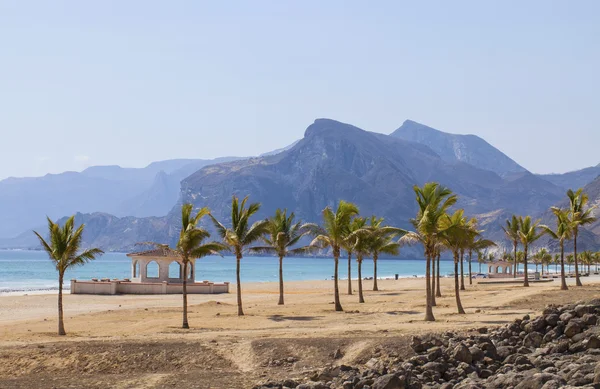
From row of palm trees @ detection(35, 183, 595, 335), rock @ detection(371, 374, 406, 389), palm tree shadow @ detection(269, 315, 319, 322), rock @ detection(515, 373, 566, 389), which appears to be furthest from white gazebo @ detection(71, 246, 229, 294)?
rock @ detection(515, 373, 566, 389)

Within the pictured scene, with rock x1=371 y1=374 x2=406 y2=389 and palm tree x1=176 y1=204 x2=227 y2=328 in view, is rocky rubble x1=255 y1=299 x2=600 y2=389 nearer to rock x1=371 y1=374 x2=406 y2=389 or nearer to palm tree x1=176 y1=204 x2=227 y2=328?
rock x1=371 y1=374 x2=406 y2=389

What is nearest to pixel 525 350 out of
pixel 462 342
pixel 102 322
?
pixel 462 342

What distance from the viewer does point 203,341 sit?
2622cm

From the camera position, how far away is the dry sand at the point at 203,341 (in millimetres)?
22656

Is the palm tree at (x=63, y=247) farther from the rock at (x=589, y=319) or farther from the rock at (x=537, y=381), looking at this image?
the rock at (x=537, y=381)

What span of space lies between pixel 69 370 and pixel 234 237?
14920 millimetres

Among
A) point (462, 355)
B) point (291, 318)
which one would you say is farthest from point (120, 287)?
point (462, 355)

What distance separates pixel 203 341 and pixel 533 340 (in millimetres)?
11216

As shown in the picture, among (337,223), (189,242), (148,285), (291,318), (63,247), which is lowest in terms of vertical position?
(291,318)

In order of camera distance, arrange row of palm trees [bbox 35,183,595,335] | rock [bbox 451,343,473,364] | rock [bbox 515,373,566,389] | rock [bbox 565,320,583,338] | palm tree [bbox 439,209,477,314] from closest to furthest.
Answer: rock [bbox 515,373,566,389], rock [bbox 451,343,473,364], rock [bbox 565,320,583,338], row of palm trees [bbox 35,183,595,335], palm tree [bbox 439,209,477,314]

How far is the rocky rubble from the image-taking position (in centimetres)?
1838

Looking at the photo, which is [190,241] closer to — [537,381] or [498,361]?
[498,361]

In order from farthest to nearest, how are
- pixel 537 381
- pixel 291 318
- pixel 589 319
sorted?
pixel 291 318 < pixel 589 319 < pixel 537 381

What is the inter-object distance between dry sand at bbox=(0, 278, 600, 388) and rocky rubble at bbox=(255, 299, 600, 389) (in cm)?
166
